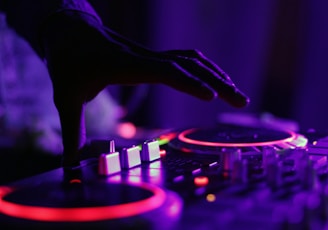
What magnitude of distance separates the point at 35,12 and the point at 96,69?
25cm

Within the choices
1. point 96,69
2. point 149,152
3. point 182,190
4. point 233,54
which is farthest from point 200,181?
point 233,54

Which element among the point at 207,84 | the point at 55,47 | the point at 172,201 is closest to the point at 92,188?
the point at 172,201

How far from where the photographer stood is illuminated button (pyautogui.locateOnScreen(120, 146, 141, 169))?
2.31 ft

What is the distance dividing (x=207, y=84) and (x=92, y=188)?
23cm

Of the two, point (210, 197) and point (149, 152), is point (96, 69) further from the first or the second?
point (210, 197)

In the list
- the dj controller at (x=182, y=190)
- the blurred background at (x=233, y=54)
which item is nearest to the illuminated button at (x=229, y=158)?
the dj controller at (x=182, y=190)

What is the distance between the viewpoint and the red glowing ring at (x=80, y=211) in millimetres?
488

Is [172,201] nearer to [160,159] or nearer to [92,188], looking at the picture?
[92,188]

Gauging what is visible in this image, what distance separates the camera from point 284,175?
637 mm

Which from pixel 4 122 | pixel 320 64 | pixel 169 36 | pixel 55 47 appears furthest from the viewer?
pixel 169 36

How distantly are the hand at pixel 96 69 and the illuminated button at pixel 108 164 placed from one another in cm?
12

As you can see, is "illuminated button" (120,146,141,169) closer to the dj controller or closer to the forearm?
the dj controller

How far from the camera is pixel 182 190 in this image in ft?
1.91

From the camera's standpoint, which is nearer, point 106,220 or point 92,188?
point 106,220
